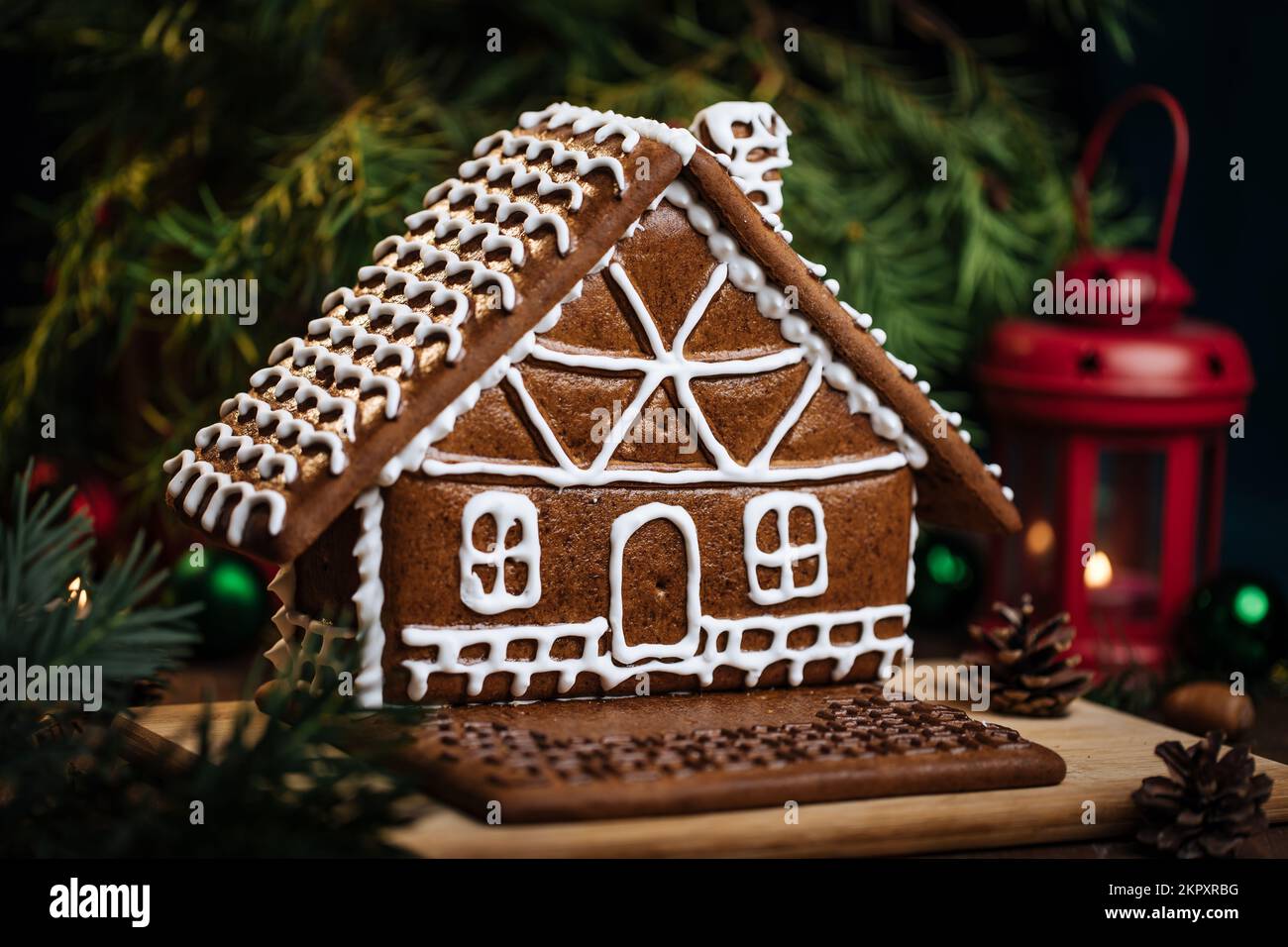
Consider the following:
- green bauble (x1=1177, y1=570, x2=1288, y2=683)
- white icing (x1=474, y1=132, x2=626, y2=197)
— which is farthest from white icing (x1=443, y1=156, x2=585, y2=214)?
green bauble (x1=1177, y1=570, x2=1288, y2=683)

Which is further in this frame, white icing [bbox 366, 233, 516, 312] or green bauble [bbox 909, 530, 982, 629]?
green bauble [bbox 909, 530, 982, 629]

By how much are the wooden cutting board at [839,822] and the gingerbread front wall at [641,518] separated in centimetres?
25

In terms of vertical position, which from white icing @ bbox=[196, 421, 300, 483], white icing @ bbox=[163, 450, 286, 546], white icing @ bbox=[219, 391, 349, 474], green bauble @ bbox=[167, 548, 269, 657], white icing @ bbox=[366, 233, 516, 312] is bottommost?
green bauble @ bbox=[167, 548, 269, 657]

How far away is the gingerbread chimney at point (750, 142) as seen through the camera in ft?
6.16

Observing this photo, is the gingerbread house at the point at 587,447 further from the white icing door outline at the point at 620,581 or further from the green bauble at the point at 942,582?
the green bauble at the point at 942,582

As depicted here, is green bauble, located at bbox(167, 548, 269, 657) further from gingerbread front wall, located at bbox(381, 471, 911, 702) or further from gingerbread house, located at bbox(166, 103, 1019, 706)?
gingerbread front wall, located at bbox(381, 471, 911, 702)

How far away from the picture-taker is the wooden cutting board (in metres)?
1.48

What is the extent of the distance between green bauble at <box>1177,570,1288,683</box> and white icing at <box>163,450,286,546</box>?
1326 millimetres

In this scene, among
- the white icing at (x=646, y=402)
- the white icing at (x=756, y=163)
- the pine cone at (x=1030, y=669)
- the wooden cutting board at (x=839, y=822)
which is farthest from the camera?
the pine cone at (x=1030, y=669)

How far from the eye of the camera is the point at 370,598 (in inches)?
67.7

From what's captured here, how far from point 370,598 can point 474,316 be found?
0.98 ft

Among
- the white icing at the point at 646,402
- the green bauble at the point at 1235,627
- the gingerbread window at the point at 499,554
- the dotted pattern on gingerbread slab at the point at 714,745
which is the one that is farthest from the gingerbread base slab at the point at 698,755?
the green bauble at the point at 1235,627

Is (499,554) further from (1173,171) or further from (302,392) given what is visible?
(1173,171)

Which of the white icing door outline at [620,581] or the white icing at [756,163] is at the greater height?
the white icing at [756,163]
